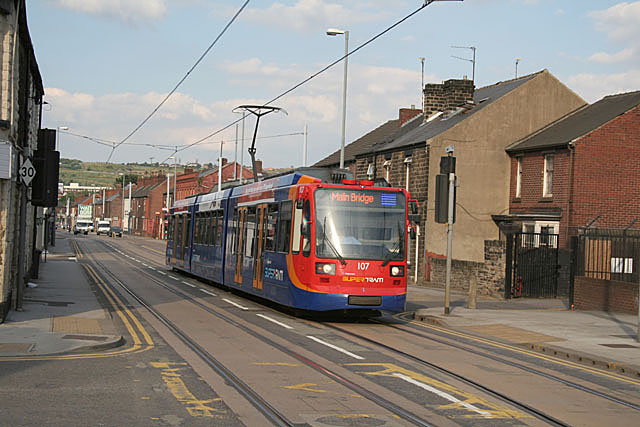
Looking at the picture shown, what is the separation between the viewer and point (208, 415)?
7.91 m

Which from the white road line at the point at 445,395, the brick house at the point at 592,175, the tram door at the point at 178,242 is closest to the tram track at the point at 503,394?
the white road line at the point at 445,395

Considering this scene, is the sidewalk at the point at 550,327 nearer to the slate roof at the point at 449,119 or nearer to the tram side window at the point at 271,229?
the tram side window at the point at 271,229

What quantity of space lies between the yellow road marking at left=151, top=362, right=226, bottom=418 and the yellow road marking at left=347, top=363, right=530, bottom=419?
101 inches

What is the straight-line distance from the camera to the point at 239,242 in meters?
22.9

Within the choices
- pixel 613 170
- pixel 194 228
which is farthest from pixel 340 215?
pixel 613 170

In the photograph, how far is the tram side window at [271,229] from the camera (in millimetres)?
19172

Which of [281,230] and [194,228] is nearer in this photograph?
[281,230]

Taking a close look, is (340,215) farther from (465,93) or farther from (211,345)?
(465,93)

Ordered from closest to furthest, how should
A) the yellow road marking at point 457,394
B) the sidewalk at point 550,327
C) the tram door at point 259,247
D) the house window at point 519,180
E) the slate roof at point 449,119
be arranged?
the yellow road marking at point 457,394, the sidewalk at point 550,327, the tram door at point 259,247, the house window at point 519,180, the slate roof at point 449,119

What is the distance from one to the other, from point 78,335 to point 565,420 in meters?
8.42

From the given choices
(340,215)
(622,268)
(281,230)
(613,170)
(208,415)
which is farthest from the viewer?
(613,170)

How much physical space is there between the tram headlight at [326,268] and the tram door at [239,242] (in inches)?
241

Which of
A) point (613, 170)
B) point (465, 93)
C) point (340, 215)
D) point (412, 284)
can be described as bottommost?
point (412, 284)

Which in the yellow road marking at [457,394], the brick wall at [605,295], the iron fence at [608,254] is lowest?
the yellow road marking at [457,394]
